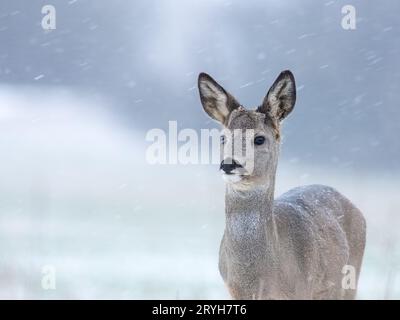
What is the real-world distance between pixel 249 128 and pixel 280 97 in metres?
0.66

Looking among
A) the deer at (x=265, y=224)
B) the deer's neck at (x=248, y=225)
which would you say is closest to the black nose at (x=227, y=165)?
the deer at (x=265, y=224)

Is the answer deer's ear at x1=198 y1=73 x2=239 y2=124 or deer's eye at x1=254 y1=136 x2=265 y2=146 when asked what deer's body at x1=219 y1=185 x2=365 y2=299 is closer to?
deer's eye at x1=254 y1=136 x2=265 y2=146

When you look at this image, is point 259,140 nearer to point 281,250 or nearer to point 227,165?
point 227,165

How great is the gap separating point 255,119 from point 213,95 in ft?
2.18

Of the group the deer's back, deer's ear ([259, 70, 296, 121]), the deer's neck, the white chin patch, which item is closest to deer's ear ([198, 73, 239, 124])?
deer's ear ([259, 70, 296, 121])

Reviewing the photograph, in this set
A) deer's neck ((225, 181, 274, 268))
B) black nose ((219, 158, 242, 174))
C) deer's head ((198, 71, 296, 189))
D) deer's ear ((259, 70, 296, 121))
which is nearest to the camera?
black nose ((219, 158, 242, 174))

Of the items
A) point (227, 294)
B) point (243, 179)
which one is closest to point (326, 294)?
point (227, 294)

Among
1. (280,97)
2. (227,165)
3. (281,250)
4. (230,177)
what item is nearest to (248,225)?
(281,250)

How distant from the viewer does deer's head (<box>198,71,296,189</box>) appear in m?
9.77

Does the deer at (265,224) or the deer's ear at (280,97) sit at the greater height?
the deer's ear at (280,97)

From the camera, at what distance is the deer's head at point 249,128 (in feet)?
32.0

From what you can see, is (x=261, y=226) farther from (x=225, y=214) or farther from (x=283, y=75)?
(x=283, y=75)

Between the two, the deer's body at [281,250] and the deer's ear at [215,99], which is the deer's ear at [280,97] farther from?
the deer's body at [281,250]

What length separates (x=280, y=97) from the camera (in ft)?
34.5
